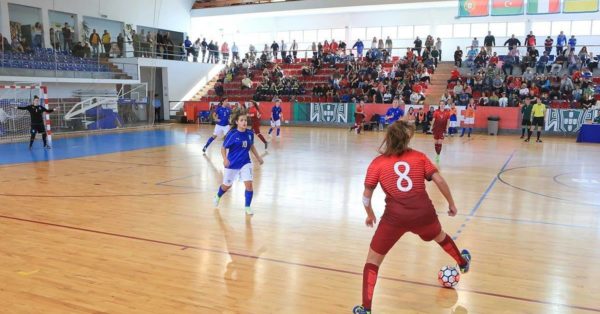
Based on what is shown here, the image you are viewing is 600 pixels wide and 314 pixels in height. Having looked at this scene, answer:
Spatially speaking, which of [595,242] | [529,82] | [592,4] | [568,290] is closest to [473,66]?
[529,82]

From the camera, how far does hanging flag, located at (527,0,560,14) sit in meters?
24.8

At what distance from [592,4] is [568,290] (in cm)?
2414

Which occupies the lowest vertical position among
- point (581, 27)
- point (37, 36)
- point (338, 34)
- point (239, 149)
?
point (239, 149)

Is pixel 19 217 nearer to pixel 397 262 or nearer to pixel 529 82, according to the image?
pixel 397 262

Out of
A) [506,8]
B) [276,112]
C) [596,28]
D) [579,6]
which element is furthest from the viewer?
[596,28]

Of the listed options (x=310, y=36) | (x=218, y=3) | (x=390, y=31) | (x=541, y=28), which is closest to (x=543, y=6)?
(x=541, y=28)

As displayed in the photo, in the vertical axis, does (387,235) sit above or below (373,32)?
below

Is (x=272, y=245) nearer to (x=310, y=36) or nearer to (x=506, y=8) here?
(x=506, y=8)

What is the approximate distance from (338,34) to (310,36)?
2532 mm

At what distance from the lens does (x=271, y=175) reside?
39.1ft

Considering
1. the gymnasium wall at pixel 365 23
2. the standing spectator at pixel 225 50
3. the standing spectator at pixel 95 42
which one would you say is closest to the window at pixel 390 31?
the gymnasium wall at pixel 365 23

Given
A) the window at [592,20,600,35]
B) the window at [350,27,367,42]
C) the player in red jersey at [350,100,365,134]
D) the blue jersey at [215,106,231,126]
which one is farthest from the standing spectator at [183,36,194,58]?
the window at [592,20,600,35]

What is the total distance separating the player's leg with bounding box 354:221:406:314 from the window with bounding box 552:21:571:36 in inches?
1319

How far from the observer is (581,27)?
3177 cm
